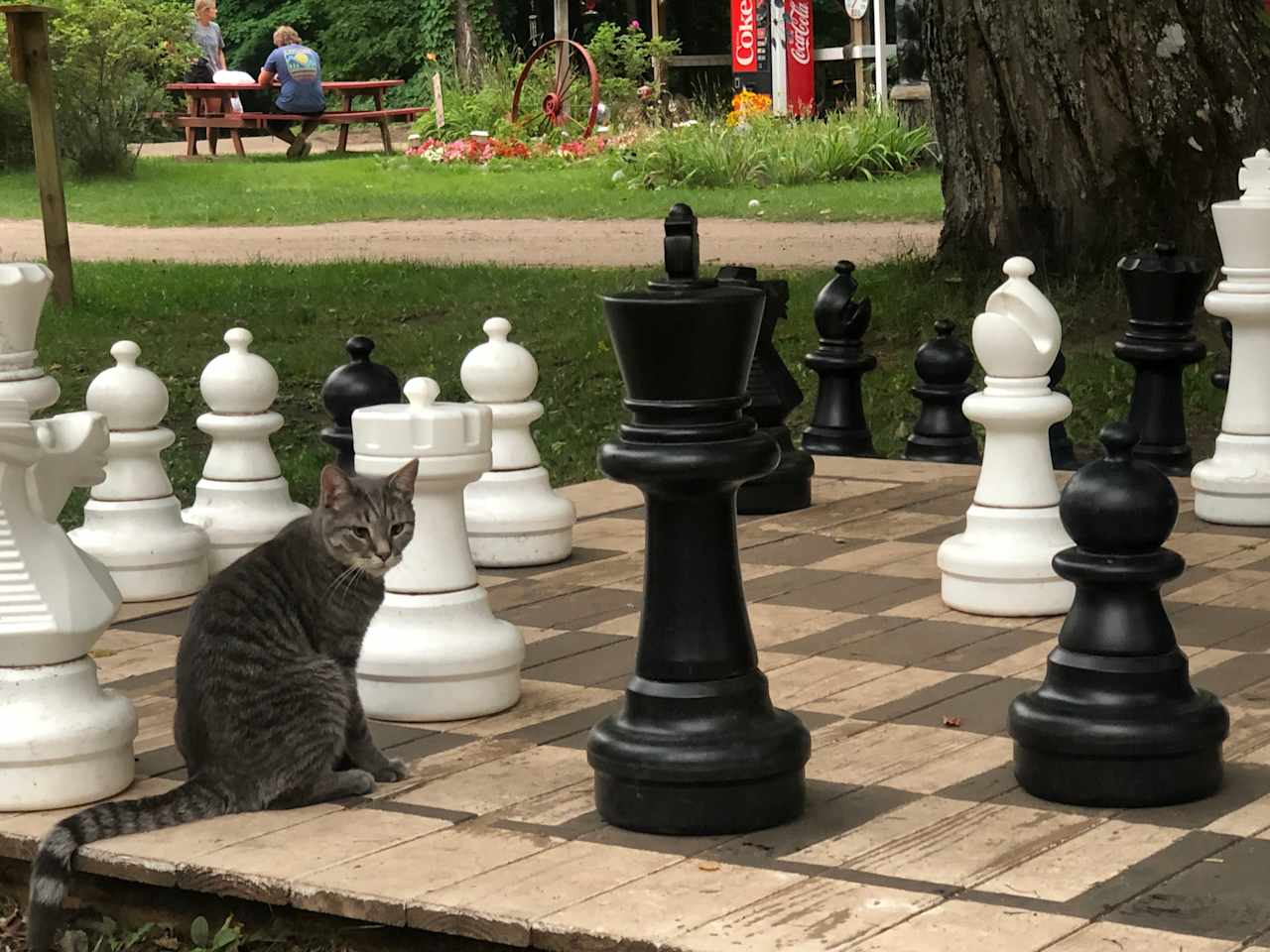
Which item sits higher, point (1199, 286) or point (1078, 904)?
point (1199, 286)

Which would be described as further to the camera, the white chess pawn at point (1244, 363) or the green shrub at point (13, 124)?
the green shrub at point (13, 124)

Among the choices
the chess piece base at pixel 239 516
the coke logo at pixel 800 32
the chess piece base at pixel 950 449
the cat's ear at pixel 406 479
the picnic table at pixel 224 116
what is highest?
the coke logo at pixel 800 32

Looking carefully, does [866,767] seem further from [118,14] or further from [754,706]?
[118,14]

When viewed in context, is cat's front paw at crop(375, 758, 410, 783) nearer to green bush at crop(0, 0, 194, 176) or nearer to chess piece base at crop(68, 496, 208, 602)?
chess piece base at crop(68, 496, 208, 602)

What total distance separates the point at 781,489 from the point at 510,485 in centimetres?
99

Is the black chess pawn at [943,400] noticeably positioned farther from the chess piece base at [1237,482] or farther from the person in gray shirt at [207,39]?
the person in gray shirt at [207,39]

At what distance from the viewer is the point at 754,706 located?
3.34 meters

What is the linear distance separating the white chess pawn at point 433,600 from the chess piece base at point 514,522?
1.29 meters

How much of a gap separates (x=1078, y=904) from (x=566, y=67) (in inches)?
818

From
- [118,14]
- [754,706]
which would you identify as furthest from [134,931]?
[118,14]

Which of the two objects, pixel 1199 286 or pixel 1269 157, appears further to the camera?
pixel 1199 286

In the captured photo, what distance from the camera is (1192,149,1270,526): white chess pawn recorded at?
5539 millimetres

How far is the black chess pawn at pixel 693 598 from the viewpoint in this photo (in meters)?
3.25

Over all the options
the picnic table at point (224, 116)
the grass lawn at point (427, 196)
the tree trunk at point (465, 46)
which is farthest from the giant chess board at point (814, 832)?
the tree trunk at point (465, 46)
